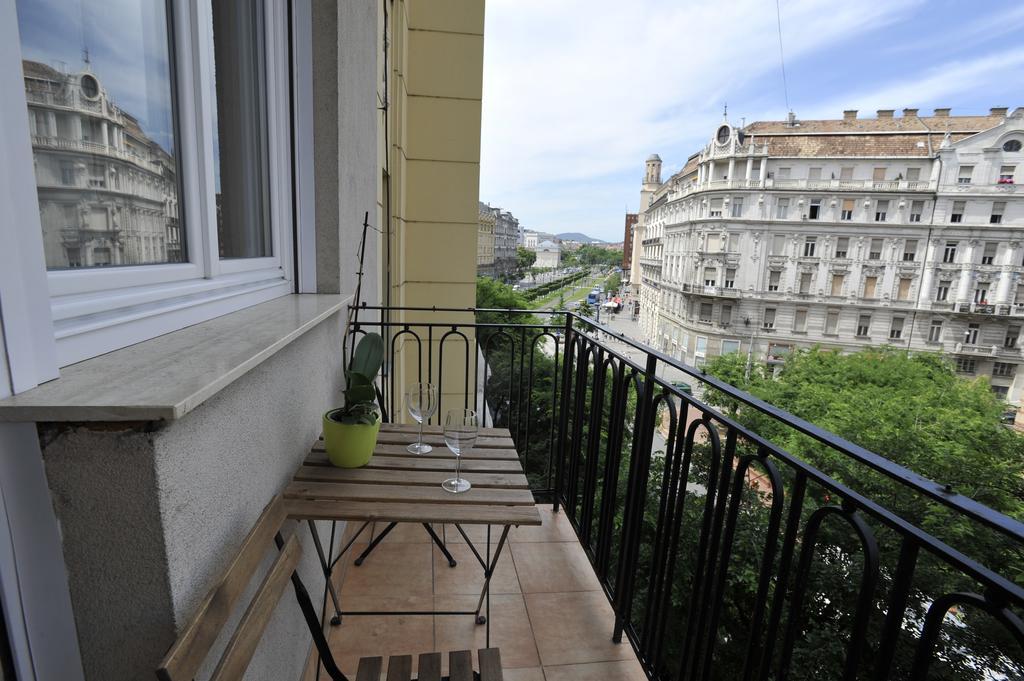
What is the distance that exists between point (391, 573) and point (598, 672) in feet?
3.16

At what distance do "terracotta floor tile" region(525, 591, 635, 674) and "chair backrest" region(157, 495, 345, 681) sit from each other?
3.03 feet

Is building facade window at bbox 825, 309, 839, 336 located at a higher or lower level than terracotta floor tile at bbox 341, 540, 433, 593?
lower

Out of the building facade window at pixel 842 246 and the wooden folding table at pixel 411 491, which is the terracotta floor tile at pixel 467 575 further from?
the building facade window at pixel 842 246

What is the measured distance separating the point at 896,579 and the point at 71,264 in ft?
4.60

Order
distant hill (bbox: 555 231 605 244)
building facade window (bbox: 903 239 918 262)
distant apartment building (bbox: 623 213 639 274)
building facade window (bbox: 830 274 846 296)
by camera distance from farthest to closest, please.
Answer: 1. distant hill (bbox: 555 231 605 244)
2. distant apartment building (bbox: 623 213 639 274)
3. building facade window (bbox: 830 274 846 296)
4. building facade window (bbox: 903 239 918 262)

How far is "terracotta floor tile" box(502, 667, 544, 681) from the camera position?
165cm

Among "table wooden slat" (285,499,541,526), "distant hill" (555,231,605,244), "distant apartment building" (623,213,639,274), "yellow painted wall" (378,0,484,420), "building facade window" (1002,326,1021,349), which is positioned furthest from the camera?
"distant hill" (555,231,605,244)

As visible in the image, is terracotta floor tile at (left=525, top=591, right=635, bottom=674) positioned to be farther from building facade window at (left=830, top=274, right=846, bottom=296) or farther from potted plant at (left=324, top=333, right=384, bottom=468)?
building facade window at (left=830, top=274, right=846, bottom=296)

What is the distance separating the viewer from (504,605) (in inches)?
77.9

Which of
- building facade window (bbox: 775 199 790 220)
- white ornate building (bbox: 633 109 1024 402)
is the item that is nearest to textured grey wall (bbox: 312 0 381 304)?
white ornate building (bbox: 633 109 1024 402)

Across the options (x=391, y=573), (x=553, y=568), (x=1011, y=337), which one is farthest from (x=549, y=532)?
(x=1011, y=337)

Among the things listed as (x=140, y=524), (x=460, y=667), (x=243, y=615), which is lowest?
(x=460, y=667)

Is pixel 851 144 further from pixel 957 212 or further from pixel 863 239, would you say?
pixel 957 212

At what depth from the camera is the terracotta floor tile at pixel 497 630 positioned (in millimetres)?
1745
